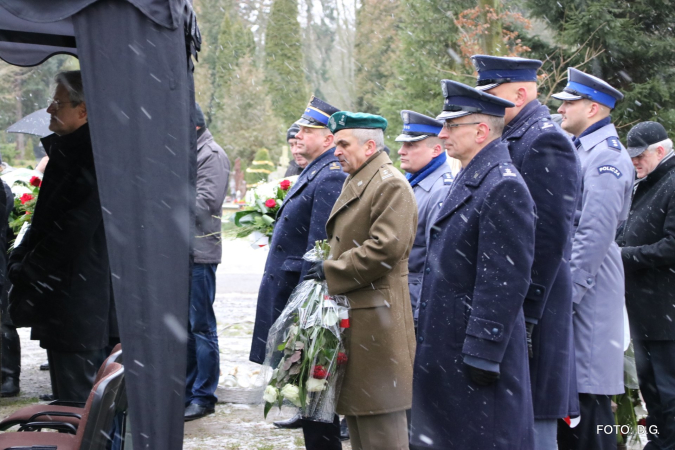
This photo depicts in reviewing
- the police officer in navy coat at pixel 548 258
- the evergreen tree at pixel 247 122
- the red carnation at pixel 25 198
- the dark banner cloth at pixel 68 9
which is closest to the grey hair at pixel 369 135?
the police officer in navy coat at pixel 548 258

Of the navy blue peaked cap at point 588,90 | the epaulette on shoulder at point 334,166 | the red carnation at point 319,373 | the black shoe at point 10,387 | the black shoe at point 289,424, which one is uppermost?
the navy blue peaked cap at point 588,90

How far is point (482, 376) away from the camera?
125 inches

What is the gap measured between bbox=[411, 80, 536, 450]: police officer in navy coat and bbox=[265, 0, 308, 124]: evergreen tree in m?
39.4

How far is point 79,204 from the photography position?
4.42 metres

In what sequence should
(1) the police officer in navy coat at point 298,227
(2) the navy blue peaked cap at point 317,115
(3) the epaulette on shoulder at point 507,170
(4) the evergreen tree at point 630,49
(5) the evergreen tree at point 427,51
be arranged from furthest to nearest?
(5) the evergreen tree at point 427,51 < (4) the evergreen tree at point 630,49 < (2) the navy blue peaked cap at point 317,115 < (1) the police officer in navy coat at point 298,227 < (3) the epaulette on shoulder at point 507,170

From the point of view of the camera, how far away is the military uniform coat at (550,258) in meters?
3.53

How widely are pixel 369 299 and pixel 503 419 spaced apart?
1.13 metres

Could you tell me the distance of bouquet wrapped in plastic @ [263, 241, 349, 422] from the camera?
396 cm

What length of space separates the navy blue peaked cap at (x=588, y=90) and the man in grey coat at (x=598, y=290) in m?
0.03

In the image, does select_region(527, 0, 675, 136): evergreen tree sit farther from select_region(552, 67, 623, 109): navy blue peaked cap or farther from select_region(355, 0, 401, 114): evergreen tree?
select_region(355, 0, 401, 114): evergreen tree

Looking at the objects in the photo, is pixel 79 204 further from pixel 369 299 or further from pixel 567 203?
pixel 567 203

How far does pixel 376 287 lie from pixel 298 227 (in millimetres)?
941

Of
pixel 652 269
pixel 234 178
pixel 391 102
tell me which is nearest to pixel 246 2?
pixel 234 178

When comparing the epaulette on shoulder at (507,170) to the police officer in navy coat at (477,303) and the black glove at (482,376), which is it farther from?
the black glove at (482,376)
